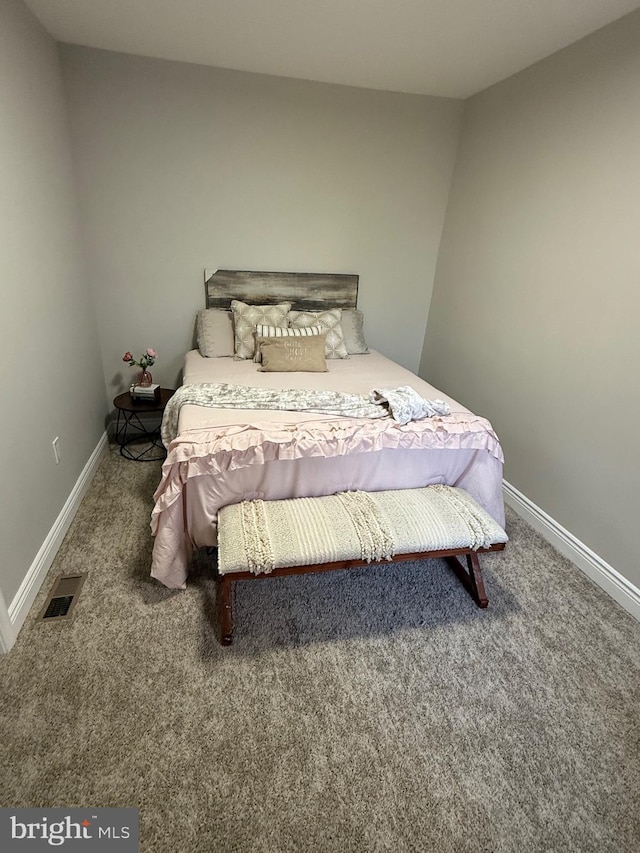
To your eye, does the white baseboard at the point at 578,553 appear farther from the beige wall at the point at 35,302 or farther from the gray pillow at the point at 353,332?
the beige wall at the point at 35,302

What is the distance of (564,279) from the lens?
2184 mm

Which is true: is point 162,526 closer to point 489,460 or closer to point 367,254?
point 489,460

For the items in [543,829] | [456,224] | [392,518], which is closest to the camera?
[543,829]

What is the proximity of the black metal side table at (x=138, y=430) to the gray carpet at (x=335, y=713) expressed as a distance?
40.4 inches

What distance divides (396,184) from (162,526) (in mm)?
2825

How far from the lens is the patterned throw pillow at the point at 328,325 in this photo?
3.00 m

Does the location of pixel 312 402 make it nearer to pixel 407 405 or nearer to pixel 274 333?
pixel 407 405

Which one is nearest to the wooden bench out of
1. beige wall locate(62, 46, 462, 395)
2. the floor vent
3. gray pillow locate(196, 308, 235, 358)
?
the floor vent

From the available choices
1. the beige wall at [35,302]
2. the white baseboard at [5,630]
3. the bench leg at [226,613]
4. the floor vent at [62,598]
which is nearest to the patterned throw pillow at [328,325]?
the beige wall at [35,302]

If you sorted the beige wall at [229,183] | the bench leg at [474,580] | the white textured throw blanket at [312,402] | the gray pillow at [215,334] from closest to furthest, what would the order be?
the bench leg at [474,580]
the white textured throw blanket at [312,402]
the beige wall at [229,183]
the gray pillow at [215,334]

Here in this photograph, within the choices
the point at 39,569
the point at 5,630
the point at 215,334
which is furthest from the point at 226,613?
the point at 215,334

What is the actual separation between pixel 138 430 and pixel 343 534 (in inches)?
89.2

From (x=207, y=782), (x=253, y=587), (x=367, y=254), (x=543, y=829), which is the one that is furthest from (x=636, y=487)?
(x=367, y=254)

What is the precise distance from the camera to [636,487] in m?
1.88
